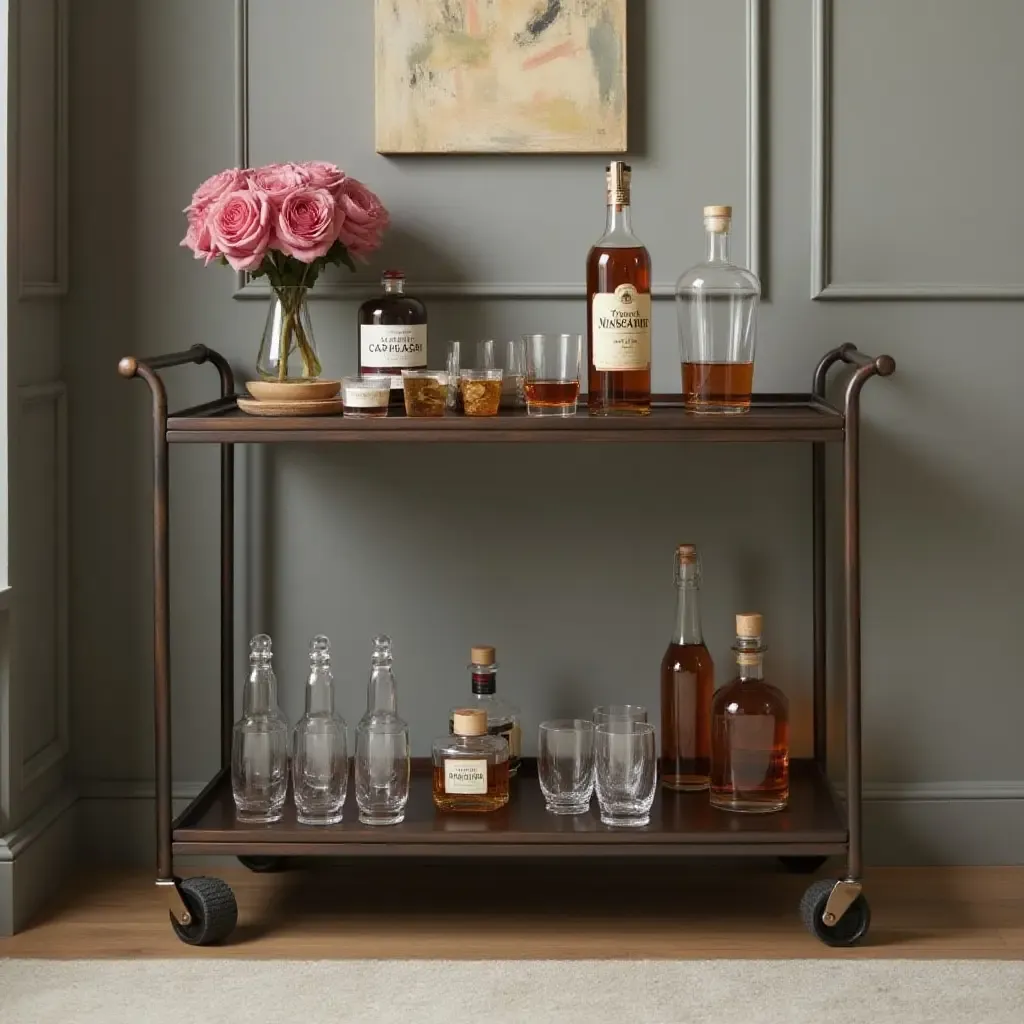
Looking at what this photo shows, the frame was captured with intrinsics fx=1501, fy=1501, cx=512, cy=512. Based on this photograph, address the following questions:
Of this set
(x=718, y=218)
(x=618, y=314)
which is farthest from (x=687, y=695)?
(x=718, y=218)

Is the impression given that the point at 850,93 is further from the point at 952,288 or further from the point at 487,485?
the point at 487,485

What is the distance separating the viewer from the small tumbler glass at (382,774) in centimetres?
201

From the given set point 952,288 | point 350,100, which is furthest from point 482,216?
point 952,288

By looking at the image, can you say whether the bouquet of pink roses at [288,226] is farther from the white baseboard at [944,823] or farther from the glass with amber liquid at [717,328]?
the white baseboard at [944,823]

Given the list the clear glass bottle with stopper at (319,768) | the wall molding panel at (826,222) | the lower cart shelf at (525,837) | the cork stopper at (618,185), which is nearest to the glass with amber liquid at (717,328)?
the cork stopper at (618,185)

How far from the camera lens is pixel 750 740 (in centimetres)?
205

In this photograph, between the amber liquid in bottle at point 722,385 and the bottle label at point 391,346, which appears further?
the bottle label at point 391,346

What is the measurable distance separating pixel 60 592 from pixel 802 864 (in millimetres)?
1189

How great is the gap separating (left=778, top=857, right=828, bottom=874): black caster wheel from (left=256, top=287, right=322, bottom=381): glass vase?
1.01 metres

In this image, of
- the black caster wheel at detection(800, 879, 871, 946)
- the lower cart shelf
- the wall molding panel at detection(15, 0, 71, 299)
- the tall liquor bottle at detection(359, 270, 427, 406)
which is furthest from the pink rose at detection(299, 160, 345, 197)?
the black caster wheel at detection(800, 879, 871, 946)

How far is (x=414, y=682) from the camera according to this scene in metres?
2.31

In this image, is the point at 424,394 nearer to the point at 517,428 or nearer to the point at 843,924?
the point at 517,428

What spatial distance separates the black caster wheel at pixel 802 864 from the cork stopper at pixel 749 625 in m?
0.40

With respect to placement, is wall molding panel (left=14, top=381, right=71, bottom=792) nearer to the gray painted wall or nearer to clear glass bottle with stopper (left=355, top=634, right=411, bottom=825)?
the gray painted wall
